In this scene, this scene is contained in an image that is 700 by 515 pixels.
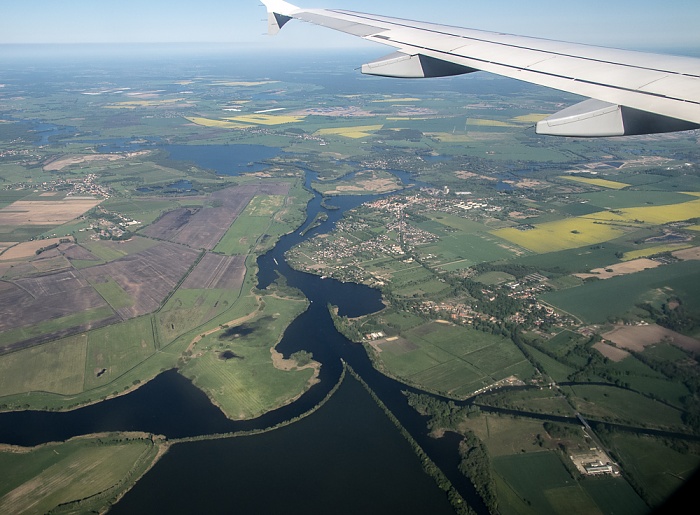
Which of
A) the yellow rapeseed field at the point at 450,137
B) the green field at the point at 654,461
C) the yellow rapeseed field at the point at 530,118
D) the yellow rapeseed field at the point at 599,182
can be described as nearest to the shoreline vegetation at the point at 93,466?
the green field at the point at 654,461

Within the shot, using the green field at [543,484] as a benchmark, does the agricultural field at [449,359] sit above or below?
above

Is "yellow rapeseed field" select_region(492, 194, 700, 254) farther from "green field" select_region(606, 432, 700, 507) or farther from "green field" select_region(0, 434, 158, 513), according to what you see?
"green field" select_region(0, 434, 158, 513)

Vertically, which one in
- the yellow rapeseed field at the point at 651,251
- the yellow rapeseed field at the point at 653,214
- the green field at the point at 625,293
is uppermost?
the yellow rapeseed field at the point at 653,214

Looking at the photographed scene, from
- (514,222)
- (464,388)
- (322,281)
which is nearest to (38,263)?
(322,281)

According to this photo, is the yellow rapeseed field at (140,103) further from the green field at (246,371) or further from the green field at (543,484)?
the green field at (543,484)

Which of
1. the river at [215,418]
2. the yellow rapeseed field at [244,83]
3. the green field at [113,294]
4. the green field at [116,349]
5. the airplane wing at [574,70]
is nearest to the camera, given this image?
the airplane wing at [574,70]

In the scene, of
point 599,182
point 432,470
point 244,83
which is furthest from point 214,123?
point 432,470

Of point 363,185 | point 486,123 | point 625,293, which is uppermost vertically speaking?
point 486,123

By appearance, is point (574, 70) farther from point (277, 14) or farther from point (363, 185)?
point (363, 185)
